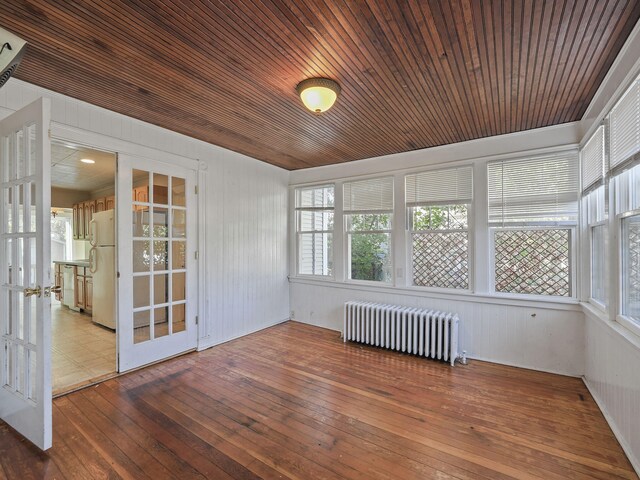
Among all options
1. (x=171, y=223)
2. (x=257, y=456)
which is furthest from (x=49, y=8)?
(x=257, y=456)

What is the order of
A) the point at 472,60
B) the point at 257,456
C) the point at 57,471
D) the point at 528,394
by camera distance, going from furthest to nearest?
1. the point at 528,394
2. the point at 472,60
3. the point at 257,456
4. the point at 57,471

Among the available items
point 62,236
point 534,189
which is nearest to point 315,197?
point 534,189

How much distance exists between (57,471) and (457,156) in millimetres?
4322

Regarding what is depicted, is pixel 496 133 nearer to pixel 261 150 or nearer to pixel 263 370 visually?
pixel 261 150

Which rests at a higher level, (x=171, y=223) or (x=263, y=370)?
(x=171, y=223)

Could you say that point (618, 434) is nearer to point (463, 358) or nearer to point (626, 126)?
point (463, 358)

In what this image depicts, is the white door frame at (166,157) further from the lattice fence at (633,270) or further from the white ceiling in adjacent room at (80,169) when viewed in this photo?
the lattice fence at (633,270)

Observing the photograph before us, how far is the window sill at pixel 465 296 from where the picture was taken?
3.02 m

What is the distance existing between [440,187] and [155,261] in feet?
11.2

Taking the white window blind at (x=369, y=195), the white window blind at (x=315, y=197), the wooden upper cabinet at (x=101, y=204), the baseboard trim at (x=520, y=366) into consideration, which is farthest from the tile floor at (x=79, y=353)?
the baseboard trim at (x=520, y=366)

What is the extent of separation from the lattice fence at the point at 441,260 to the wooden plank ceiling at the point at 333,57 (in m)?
1.34

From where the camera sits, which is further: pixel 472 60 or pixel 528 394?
pixel 528 394

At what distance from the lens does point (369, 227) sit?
4301 mm

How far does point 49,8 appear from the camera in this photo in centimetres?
157
